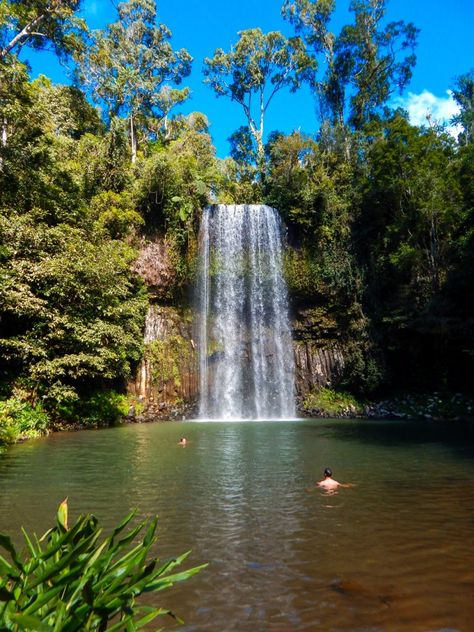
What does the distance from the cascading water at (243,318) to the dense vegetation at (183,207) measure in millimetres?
1138

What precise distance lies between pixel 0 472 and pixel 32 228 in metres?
9.85

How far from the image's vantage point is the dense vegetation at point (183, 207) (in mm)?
15359

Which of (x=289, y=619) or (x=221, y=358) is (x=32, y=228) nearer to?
(x=221, y=358)

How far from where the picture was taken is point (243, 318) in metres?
23.3

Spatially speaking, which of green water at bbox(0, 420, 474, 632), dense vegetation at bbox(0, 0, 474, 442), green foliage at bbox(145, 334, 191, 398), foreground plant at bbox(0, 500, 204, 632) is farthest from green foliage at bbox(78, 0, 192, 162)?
foreground plant at bbox(0, 500, 204, 632)

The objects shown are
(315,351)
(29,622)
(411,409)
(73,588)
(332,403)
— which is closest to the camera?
(29,622)

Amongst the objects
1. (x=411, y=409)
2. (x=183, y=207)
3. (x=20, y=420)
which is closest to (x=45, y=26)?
(x=183, y=207)

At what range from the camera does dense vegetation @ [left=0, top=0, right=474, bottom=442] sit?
50.4 ft

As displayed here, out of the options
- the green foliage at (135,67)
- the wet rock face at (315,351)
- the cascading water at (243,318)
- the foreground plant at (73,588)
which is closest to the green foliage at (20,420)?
the cascading water at (243,318)

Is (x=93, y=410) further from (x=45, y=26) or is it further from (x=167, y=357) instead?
(x=45, y=26)

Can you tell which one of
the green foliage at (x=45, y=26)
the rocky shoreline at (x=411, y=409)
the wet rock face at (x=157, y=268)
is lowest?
the rocky shoreline at (x=411, y=409)

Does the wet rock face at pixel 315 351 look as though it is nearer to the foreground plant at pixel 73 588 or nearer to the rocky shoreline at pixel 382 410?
the rocky shoreline at pixel 382 410

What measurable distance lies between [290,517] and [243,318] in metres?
17.8

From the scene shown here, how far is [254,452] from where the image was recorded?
418 inches
